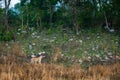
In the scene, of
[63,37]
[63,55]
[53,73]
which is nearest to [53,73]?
[53,73]

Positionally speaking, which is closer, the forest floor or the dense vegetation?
the forest floor

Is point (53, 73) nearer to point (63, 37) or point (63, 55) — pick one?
point (63, 55)

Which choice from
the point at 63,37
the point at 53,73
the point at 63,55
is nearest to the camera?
the point at 53,73

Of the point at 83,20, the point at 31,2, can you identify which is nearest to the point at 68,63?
the point at 83,20

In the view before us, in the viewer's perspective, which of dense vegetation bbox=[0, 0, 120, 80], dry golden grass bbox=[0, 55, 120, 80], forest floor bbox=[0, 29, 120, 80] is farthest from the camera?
dense vegetation bbox=[0, 0, 120, 80]

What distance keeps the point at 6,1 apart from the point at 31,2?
3193mm

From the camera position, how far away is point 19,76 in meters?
11.3

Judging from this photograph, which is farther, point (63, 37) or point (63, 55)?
point (63, 37)

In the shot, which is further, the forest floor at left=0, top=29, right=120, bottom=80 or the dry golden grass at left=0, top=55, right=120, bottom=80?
the forest floor at left=0, top=29, right=120, bottom=80

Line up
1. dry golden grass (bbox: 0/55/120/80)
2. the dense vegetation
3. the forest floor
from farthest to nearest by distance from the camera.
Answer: the dense vegetation, the forest floor, dry golden grass (bbox: 0/55/120/80)

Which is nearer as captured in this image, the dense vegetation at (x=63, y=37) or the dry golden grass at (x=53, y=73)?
the dry golden grass at (x=53, y=73)

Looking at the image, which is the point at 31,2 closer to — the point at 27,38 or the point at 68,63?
the point at 27,38

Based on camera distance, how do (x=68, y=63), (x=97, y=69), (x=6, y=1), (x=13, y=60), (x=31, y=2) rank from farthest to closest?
(x=31, y=2), (x=6, y=1), (x=68, y=63), (x=13, y=60), (x=97, y=69)

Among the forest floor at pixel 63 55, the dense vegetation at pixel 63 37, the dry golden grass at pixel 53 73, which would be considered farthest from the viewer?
the dense vegetation at pixel 63 37
